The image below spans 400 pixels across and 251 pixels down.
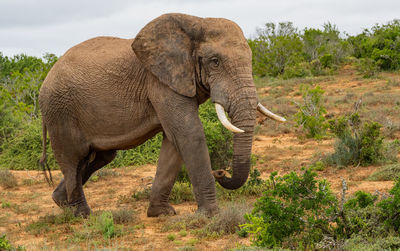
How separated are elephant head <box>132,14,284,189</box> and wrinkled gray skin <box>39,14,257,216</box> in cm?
1

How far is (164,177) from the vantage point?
615 cm

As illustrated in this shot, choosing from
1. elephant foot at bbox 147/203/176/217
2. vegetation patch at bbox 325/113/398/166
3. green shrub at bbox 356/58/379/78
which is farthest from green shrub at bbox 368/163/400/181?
green shrub at bbox 356/58/379/78

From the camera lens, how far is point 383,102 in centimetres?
1468

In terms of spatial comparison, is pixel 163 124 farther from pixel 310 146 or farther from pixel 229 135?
pixel 310 146

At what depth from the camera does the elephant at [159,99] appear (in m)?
5.29

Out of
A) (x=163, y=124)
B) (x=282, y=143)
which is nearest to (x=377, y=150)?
(x=282, y=143)

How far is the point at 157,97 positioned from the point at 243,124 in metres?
1.08

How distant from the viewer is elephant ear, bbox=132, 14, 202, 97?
215 inches

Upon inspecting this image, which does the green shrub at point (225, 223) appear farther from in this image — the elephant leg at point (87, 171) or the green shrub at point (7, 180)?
the green shrub at point (7, 180)

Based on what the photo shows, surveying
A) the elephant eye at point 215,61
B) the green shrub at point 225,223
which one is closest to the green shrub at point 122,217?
the green shrub at point 225,223

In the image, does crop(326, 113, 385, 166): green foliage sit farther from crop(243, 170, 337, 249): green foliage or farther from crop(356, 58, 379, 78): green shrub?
crop(356, 58, 379, 78): green shrub

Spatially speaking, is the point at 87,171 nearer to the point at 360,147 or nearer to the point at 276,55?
the point at 360,147

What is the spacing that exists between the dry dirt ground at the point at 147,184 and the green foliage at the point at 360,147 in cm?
19

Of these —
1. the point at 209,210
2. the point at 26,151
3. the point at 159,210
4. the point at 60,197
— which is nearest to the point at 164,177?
the point at 159,210
